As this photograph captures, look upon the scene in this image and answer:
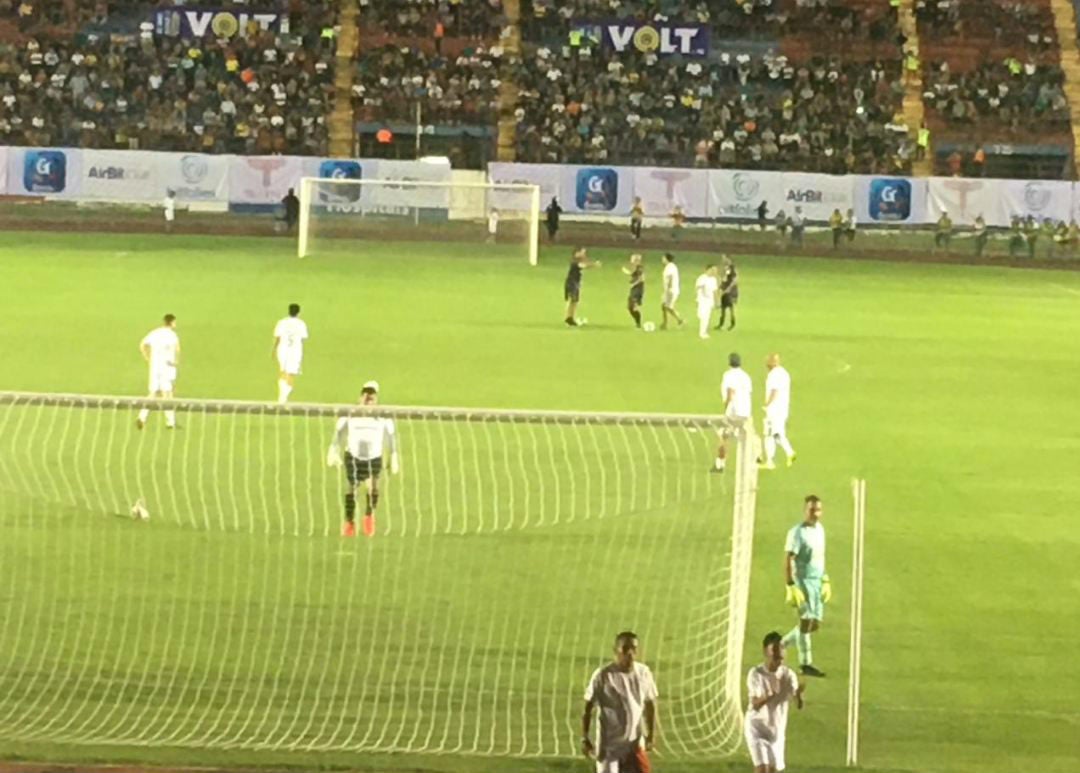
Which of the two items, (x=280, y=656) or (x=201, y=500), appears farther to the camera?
(x=201, y=500)

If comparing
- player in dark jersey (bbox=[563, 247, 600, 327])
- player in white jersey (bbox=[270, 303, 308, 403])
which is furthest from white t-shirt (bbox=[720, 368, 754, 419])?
player in dark jersey (bbox=[563, 247, 600, 327])

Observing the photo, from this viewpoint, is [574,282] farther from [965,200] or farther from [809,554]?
[965,200]

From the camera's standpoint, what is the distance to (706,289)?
4103 cm

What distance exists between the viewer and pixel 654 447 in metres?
30.1

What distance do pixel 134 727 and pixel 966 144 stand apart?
59.6 metres

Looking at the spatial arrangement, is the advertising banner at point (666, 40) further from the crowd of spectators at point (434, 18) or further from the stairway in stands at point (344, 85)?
the stairway in stands at point (344, 85)

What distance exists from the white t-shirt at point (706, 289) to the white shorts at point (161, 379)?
48.0 feet

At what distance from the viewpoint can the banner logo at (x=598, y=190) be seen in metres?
67.5

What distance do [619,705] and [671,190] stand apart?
179 feet

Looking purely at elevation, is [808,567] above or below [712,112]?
below

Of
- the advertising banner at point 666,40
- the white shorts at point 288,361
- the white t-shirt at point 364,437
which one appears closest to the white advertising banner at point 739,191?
the advertising banner at point 666,40

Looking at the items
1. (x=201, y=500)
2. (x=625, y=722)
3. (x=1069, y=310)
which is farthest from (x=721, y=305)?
(x=625, y=722)

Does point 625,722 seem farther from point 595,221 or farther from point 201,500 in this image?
point 595,221

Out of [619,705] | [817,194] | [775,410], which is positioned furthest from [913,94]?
[619,705]
